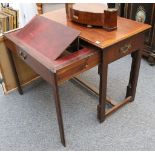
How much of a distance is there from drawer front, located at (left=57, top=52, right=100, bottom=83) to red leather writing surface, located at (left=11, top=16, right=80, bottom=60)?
3.6 inches

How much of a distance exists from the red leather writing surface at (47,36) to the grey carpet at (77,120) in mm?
647

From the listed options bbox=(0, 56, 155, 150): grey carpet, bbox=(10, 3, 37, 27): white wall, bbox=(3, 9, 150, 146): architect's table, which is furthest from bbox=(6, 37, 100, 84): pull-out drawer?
bbox=(10, 3, 37, 27): white wall

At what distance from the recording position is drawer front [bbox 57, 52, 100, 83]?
1065mm

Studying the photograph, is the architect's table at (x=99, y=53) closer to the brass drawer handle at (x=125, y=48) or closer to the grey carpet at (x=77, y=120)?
the brass drawer handle at (x=125, y=48)

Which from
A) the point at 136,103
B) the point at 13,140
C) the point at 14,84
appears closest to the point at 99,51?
the point at 136,103

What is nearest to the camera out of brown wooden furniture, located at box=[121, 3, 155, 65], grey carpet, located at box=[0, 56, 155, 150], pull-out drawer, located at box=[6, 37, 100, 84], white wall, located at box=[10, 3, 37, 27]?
pull-out drawer, located at box=[6, 37, 100, 84]

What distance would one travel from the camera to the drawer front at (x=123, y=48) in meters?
1.21

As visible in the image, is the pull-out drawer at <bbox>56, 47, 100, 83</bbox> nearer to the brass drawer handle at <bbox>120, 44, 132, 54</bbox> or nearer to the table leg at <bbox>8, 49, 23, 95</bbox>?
the brass drawer handle at <bbox>120, 44, 132, 54</bbox>

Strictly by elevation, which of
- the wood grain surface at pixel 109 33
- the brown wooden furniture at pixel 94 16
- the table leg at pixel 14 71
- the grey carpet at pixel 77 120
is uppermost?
the brown wooden furniture at pixel 94 16

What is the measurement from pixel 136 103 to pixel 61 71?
91 centimetres

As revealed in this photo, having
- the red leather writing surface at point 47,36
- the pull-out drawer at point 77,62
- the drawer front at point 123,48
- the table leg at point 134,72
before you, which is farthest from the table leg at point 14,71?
the table leg at point 134,72

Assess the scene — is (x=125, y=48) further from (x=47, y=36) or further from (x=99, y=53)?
(x=47, y=36)
